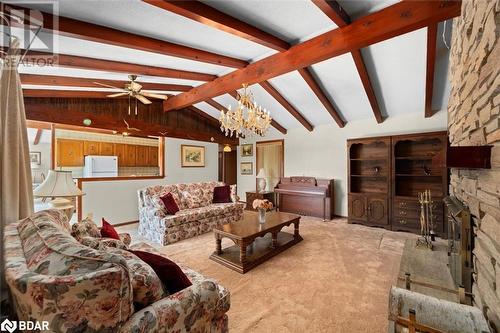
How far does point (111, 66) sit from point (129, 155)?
4.25m

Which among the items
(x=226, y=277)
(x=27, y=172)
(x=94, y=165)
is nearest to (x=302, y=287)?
(x=226, y=277)

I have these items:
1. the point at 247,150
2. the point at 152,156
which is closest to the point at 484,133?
the point at 247,150

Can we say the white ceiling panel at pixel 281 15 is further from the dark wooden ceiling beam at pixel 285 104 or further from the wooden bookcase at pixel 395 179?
the wooden bookcase at pixel 395 179

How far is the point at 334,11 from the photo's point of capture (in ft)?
7.57

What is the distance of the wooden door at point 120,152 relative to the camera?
6.52 m

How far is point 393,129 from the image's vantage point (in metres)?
4.82

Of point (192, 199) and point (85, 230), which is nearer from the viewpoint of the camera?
point (85, 230)

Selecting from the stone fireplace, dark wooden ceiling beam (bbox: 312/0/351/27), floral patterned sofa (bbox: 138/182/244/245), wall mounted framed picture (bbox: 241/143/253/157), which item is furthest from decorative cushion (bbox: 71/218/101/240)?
wall mounted framed picture (bbox: 241/143/253/157)

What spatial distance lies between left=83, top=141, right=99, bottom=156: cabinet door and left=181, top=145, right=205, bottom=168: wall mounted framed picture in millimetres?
2535

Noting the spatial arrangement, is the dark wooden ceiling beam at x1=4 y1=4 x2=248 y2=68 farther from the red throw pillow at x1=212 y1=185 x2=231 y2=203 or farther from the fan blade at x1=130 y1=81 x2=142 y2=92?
the red throw pillow at x1=212 y1=185 x2=231 y2=203

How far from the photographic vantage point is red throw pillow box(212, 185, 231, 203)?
499 cm

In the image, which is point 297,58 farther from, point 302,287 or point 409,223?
point 409,223

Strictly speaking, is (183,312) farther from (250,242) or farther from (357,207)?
(357,207)

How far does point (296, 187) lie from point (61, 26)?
524cm
